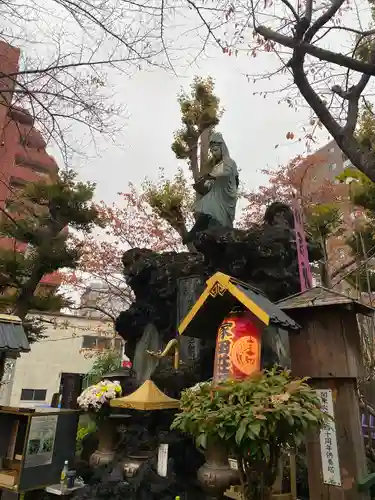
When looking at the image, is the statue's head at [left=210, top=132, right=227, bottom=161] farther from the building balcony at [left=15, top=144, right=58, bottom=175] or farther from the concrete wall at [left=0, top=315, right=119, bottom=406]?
the concrete wall at [left=0, top=315, right=119, bottom=406]

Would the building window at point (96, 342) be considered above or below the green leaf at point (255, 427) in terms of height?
above

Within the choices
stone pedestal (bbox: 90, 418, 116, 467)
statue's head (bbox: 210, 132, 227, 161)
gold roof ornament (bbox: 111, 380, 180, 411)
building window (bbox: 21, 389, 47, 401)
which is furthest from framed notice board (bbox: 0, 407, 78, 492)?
building window (bbox: 21, 389, 47, 401)

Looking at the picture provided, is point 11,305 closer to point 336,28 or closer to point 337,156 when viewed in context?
point 336,28

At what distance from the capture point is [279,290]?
823 centimetres

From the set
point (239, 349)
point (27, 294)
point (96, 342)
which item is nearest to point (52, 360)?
point (96, 342)

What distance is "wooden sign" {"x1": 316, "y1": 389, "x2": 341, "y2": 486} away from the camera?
12.5 ft

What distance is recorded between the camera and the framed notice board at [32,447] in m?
4.83

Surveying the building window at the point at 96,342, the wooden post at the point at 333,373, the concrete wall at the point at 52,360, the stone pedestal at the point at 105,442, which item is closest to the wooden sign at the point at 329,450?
the wooden post at the point at 333,373

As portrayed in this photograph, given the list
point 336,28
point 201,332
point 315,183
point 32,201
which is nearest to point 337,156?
point 315,183

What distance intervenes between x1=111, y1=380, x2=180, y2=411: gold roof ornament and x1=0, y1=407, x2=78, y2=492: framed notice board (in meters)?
1.37

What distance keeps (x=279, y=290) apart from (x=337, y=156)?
28.5 m

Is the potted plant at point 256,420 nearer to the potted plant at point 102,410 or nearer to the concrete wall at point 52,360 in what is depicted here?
the potted plant at point 102,410

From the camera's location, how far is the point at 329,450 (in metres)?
3.88

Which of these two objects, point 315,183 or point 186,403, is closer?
point 186,403
